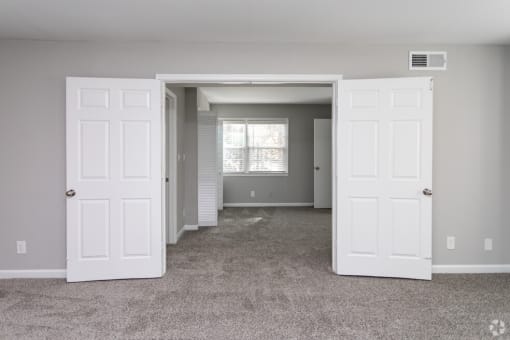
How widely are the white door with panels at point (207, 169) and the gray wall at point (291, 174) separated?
8.36ft

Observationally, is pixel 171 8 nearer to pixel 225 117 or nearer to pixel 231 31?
pixel 231 31

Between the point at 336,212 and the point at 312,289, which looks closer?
the point at 312,289

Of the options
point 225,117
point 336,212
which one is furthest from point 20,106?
point 225,117

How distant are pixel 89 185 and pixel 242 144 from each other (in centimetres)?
574

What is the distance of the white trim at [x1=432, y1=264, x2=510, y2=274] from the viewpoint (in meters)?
4.11

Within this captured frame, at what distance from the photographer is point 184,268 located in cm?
428

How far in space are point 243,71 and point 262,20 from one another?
720 mm

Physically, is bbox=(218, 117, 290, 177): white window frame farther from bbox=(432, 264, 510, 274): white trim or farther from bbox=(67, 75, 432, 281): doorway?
bbox=(432, 264, 510, 274): white trim

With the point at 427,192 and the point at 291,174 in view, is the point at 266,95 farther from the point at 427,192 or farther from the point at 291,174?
the point at 427,192

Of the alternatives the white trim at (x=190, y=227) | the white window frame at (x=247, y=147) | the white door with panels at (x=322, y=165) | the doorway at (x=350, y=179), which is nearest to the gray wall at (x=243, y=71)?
the doorway at (x=350, y=179)

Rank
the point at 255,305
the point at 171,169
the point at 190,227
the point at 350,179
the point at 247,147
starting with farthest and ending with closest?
the point at 247,147
the point at 190,227
the point at 171,169
the point at 350,179
the point at 255,305

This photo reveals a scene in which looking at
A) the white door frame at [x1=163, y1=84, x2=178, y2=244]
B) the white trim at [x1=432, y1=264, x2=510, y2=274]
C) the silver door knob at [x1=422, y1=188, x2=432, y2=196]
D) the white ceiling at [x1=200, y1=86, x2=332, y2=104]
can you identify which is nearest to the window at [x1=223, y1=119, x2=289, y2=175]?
the white ceiling at [x1=200, y1=86, x2=332, y2=104]

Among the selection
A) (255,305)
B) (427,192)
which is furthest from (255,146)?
(255,305)

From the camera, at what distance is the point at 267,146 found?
30.9ft
